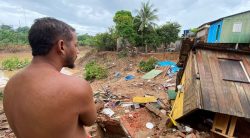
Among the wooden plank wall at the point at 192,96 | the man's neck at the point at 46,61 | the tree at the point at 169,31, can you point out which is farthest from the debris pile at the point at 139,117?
the tree at the point at 169,31

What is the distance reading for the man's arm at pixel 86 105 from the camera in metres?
1.39

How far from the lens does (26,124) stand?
4.53ft

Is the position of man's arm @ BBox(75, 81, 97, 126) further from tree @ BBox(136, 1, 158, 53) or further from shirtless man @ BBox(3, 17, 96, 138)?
tree @ BBox(136, 1, 158, 53)

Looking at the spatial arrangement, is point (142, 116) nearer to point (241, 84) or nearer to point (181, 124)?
point (181, 124)

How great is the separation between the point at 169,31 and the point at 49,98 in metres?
22.7

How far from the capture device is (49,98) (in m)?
1.31

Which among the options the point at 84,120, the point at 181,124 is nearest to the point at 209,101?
the point at 181,124

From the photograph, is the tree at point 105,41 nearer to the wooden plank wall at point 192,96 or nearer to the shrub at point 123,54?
the shrub at point 123,54

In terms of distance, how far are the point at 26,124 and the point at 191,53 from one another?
560 cm

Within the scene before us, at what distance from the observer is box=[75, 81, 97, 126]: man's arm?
4.57ft

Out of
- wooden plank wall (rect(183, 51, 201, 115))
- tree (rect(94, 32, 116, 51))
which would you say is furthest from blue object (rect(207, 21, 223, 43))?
wooden plank wall (rect(183, 51, 201, 115))

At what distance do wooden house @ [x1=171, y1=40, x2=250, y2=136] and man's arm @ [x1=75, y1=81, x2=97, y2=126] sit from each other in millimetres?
3418

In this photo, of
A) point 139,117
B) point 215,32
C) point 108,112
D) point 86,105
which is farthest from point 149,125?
point 215,32

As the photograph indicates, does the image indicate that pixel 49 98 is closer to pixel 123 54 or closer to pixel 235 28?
pixel 235 28
